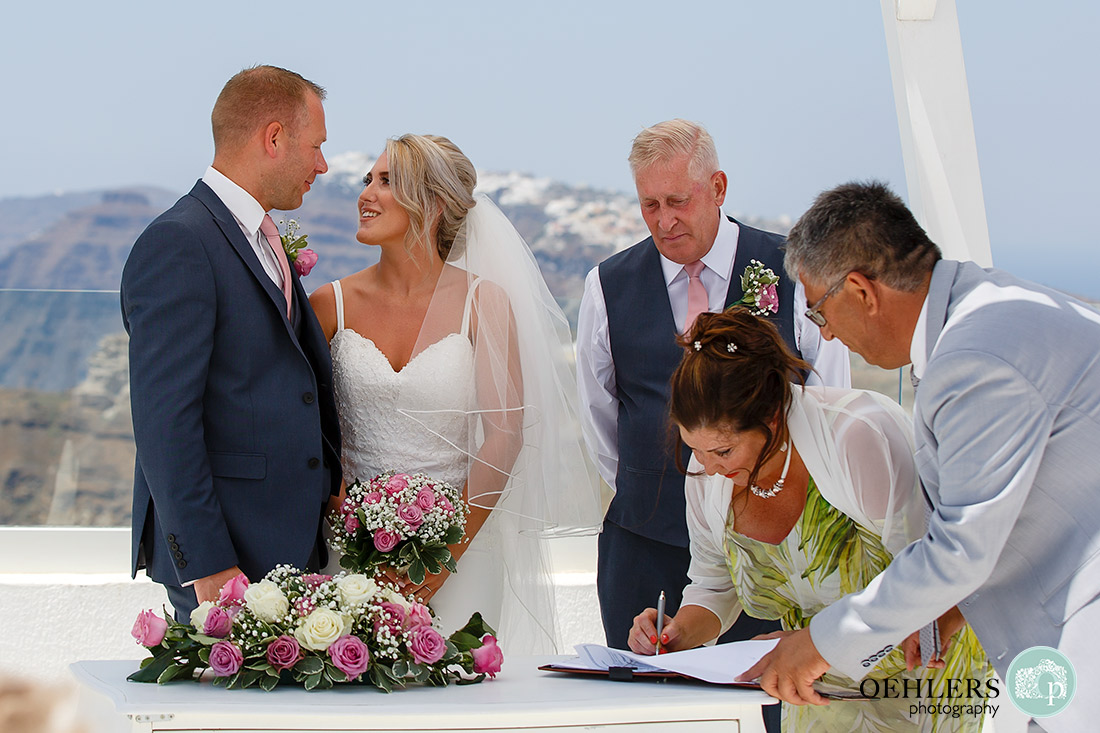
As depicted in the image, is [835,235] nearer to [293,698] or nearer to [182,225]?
[293,698]

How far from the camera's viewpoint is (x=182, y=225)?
2.36 meters

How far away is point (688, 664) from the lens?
1818 millimetres

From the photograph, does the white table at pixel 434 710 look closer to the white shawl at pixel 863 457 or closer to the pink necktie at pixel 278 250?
the white shawl at pixel 863 457

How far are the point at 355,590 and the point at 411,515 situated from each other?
533mm

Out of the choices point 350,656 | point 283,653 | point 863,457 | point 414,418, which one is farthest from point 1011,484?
point 414,418

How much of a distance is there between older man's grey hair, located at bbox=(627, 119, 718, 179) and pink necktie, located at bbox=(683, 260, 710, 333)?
0.28m

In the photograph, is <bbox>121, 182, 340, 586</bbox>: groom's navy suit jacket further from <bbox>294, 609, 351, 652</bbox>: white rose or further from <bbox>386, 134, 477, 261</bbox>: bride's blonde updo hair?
<bbox>294, 609, 351, 652</bbox>: white rose

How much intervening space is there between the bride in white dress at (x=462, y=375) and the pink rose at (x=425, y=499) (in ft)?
1.31

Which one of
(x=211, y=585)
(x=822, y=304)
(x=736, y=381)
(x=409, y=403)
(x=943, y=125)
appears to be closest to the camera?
(x=822, y=304)

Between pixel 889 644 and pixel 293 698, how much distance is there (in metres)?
1.00

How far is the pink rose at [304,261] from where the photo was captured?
284cm

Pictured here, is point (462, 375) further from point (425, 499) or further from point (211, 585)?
point (211, 585)

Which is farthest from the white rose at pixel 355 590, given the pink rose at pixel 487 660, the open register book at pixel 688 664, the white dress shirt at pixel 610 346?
the white dress shirt at pixel 610 346

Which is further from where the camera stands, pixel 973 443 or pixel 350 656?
pixel 350 656
